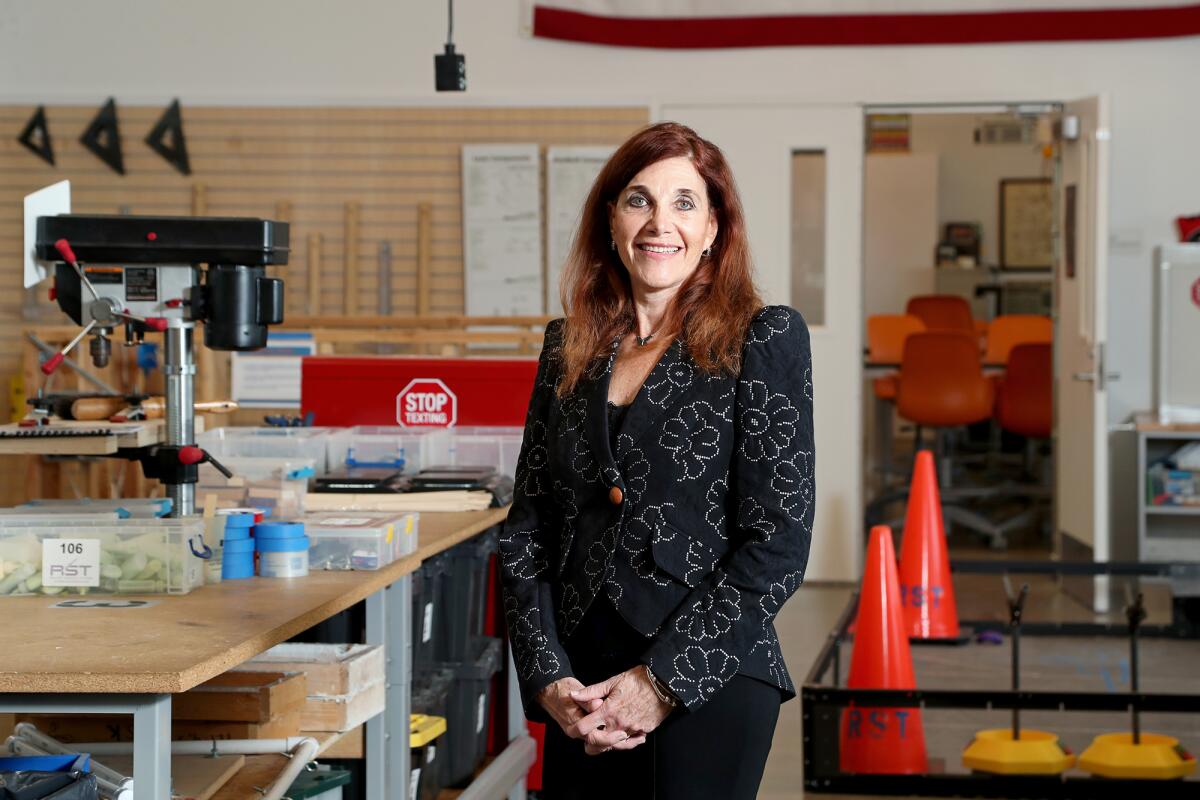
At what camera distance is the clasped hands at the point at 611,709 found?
6.50 feet

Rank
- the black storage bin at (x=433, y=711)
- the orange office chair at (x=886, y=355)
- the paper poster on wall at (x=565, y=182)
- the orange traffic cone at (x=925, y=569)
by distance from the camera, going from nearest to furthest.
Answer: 1. the black storage bin at (x=433, y=711)
2. the orange traffic cone at (x=925, y=569)
3. the paper poster on wall at (x=565, y=182)
4. the orange office chair at (x=886, y=355)

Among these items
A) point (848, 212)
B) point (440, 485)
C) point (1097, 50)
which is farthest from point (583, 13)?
point (440, 485)

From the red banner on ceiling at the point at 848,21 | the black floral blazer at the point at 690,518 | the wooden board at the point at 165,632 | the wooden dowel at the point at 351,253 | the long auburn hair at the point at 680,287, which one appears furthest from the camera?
the wooden dowel at the point at 351,253

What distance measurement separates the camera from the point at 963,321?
11898 millimetres

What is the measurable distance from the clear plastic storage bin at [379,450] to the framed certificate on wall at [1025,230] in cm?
1114

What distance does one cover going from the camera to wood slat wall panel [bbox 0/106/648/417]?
26.4ft

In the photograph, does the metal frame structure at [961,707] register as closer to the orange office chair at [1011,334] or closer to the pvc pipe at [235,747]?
the pvc pipe at [235,747]

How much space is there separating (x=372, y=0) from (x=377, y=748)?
6.04 metres

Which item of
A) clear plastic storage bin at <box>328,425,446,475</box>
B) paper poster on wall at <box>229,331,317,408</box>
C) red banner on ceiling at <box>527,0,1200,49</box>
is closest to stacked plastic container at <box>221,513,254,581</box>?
clear plastic storage bin at <box>328,425,446,475</box>

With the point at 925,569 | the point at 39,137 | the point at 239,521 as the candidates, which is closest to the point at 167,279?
the point at 239,521

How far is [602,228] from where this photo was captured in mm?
2262

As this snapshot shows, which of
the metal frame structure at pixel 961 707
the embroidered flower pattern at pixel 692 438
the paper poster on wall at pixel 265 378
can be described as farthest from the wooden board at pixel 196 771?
the paper poster on wall at pixel 265 378

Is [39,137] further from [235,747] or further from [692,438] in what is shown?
[692,438]

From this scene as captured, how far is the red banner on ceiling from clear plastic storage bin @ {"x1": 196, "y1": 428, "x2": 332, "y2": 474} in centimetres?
439
